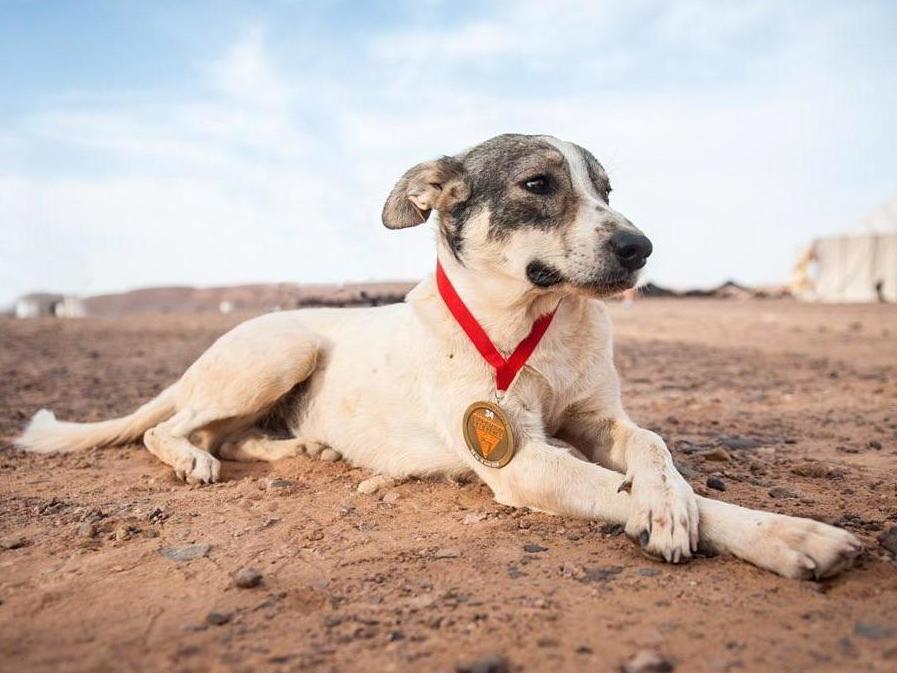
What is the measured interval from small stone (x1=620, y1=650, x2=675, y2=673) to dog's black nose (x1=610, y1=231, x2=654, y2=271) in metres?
1.75

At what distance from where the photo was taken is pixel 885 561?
2.46 m

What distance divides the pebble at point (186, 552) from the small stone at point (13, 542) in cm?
60

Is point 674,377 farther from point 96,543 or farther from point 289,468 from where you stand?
point 96,543

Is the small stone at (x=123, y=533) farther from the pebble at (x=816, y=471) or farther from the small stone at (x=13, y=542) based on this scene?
the pebble at (x=816, y=471)

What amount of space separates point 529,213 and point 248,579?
1.98m

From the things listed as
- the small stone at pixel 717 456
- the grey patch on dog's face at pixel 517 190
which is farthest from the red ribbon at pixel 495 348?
the small stone at pixel 717 456

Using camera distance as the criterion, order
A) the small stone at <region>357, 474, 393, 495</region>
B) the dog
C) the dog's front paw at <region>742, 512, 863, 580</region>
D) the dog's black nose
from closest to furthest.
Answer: the dog's front paw at <region>742, 512, 863, 580</region>
the dog
the dog's black nose
the small stone at <region>357, 474, 393, 495</region>

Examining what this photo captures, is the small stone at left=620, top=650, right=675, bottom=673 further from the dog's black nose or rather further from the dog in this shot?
the dog's black nose

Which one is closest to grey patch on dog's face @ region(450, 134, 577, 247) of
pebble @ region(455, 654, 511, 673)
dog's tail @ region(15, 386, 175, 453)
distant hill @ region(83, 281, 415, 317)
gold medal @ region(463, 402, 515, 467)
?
gold medal @ region(463, 402, 515, 467)

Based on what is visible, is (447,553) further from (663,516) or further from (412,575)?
(663,516)

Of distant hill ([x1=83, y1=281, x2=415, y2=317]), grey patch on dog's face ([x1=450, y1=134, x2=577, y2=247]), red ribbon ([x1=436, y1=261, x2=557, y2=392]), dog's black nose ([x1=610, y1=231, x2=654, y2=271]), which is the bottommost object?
distant hill ([x1=83, y1=281, x2=415, y2=317])

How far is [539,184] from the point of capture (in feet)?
11.8

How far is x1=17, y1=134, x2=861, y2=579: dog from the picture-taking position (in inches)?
108

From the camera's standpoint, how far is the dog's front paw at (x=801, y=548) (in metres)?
2.37
